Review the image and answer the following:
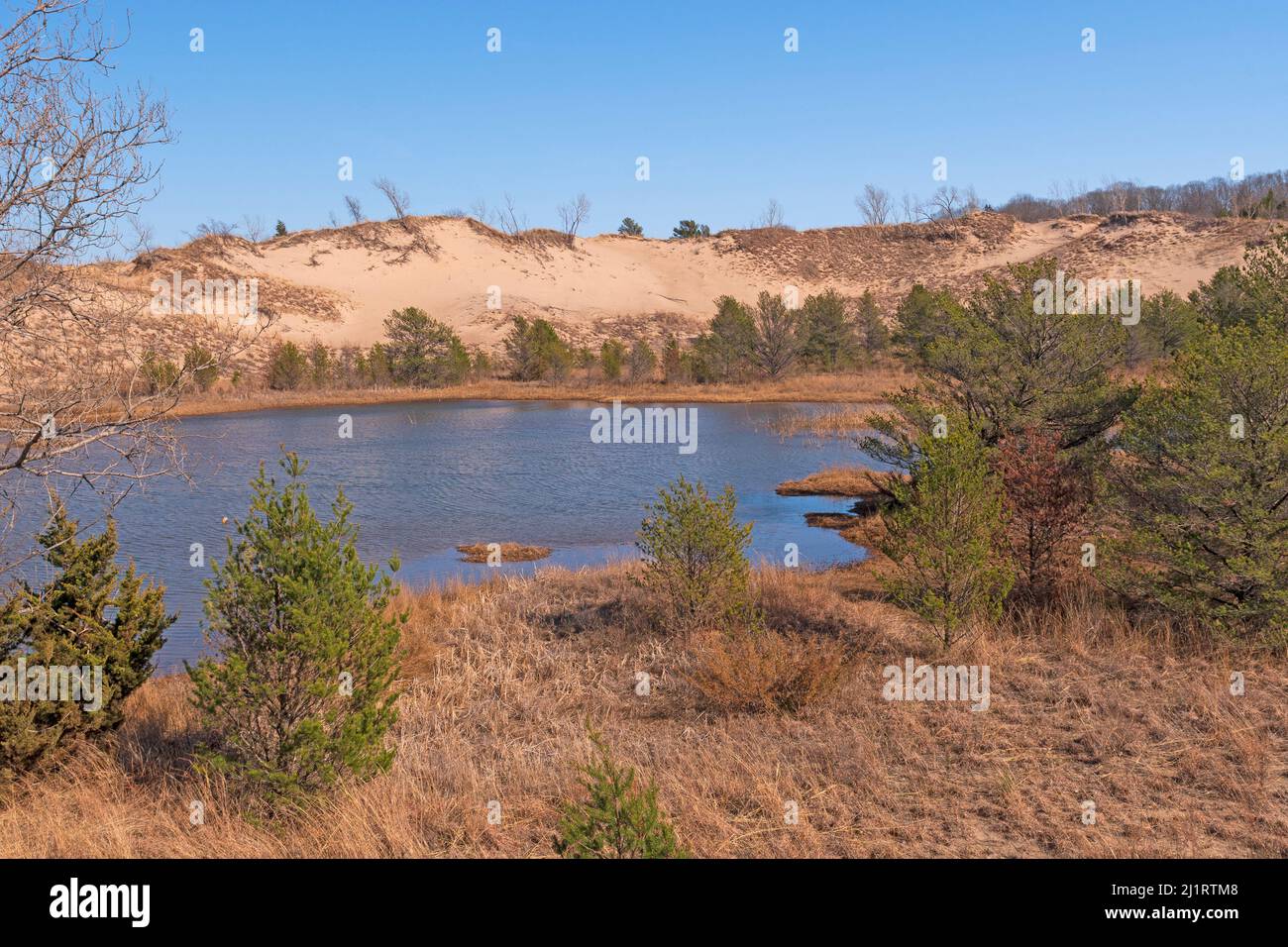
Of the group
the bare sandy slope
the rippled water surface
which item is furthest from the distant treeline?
the rippled water surface

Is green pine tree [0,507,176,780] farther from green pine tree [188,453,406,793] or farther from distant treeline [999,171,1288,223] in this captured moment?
distant treeline [999,171,1288,223]

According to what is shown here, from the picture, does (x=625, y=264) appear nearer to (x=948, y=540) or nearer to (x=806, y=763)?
(x=948, y=540)

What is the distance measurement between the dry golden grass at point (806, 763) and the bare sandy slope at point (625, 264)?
226 ft

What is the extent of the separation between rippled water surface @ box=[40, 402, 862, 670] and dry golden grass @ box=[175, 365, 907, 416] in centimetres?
899

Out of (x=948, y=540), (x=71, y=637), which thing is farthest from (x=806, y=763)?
(x=71, y=637)

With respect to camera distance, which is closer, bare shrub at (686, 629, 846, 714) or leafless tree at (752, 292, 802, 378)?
bare shrub at (686, 629, 846, 714)

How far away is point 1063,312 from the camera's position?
14.5m

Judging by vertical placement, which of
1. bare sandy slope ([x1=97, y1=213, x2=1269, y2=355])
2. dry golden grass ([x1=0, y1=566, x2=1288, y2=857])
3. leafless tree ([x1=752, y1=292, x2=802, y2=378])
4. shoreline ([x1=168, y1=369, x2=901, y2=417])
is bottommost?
dry golden grass ([x1=0, y1=566, x2=1288, y2=857])

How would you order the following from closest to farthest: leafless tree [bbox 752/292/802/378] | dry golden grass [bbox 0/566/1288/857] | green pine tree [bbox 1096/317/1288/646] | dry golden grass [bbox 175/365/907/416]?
dry golden grass [bbox 0/566/1288/857]
green pine tree [bbox 1096/317/1288/646]
dry golden grass [bbox 175/365/907/416]
leafless tree [bbox 752/292/802/378]

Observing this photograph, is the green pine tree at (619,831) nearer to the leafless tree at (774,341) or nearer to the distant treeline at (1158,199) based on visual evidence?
the leafless tree at (774,341)

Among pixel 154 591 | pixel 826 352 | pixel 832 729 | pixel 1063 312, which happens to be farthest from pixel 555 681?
pixel 826 352

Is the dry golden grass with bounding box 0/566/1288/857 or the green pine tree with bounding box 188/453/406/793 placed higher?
the green pine tree with bounding box 188/453/406/793

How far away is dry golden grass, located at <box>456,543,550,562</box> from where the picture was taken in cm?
1728

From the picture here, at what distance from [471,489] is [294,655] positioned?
1902cm
